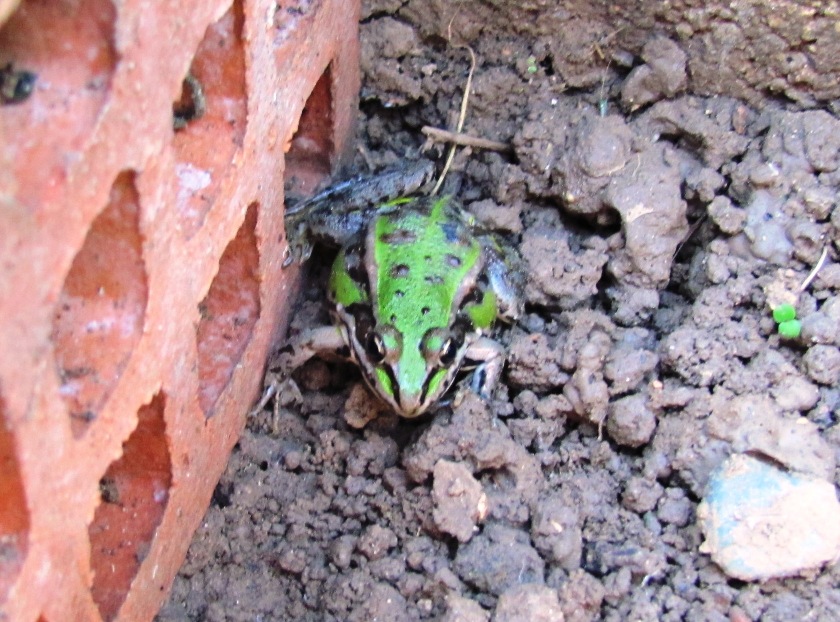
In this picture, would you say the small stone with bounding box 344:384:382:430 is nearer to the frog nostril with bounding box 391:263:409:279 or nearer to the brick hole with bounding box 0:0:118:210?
the frog nostril with bounding box 391:263:409:279

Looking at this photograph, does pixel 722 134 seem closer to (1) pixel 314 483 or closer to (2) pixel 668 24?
(2) pixel 668 24

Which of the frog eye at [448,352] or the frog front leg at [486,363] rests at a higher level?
the frog eye at [448,352]

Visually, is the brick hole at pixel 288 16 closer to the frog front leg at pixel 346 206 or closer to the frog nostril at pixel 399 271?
the frog front leg at pixel 346 206

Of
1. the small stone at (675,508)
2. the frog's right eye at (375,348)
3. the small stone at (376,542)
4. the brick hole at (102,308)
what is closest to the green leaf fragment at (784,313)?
the small stone at (675,508)

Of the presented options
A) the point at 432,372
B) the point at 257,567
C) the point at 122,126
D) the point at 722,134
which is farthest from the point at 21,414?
the point at 722,134

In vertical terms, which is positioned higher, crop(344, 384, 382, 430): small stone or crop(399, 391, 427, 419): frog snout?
crop(399, 391, 427, 419): frog snout

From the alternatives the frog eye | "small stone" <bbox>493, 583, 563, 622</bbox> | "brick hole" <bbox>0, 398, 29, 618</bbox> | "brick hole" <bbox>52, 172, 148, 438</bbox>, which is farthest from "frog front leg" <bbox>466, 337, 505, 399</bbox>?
"brick hole" <bbox>0, 398, 29, 618</bbox>
